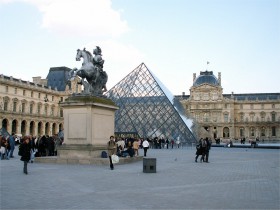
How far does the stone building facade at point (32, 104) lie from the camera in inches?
2260

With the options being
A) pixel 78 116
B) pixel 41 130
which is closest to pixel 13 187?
pixel 78 116

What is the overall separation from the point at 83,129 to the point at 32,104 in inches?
2162

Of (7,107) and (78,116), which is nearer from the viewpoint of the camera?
(78,116)

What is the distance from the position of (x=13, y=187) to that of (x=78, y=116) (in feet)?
18.5

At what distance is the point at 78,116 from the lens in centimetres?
1295

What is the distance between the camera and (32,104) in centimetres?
6500

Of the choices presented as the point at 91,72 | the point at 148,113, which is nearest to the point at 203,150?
the point at 91,72

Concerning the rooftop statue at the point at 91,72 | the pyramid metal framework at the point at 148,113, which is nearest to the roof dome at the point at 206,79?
the pyramid metal framework at the point at 148,113

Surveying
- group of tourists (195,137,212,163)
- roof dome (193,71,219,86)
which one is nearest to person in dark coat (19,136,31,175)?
group of tourists (195,137,212,163)

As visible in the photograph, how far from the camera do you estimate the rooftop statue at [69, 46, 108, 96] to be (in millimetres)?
13360

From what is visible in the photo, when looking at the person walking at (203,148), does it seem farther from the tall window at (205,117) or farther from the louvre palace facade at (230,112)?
the tall window at (205,117)

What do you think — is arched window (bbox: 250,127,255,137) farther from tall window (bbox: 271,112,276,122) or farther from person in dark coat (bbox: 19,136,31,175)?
person in dark coat (bbox: 19,136,31,175)

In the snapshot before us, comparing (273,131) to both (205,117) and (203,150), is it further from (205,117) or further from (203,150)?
(203,150)

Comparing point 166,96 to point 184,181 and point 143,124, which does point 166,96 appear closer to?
point 143,124
